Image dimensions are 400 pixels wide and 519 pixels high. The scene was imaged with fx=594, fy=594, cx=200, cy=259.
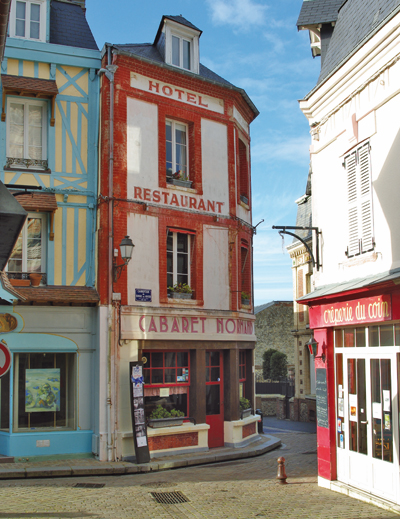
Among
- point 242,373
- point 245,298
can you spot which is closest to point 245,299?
point 245,298

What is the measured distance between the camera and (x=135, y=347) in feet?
48.1

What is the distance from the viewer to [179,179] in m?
16.2

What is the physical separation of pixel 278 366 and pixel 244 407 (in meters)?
19.5

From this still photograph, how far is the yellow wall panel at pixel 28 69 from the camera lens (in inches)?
584

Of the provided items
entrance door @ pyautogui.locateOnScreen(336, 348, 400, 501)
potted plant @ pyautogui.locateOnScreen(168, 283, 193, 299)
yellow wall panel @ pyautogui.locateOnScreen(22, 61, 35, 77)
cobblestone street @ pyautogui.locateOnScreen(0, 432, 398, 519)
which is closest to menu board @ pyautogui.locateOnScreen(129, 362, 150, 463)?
cobblestone street @ pyautogui.locateOnScreen(0, 432, 398, 519)

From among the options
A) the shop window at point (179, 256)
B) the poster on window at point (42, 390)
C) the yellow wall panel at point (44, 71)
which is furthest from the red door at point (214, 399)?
the yellow wall panel at point (44, 71)

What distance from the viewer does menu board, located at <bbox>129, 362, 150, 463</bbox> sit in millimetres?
13641

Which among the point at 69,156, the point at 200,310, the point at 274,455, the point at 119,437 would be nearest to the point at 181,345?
the point at 200,310

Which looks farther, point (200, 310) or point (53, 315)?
point (200, 310)

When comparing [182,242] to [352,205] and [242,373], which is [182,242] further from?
[352,205]

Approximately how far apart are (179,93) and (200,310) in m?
6.03

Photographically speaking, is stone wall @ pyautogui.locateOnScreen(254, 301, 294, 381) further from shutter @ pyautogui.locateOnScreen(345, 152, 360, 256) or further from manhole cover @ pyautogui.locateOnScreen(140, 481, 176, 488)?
shutter @ pyautogui.locateOnScreen(345, 152, 360, 256)

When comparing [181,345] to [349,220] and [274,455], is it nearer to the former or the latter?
[274,455]

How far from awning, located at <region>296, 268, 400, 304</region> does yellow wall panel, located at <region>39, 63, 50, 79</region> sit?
28.8 ft
